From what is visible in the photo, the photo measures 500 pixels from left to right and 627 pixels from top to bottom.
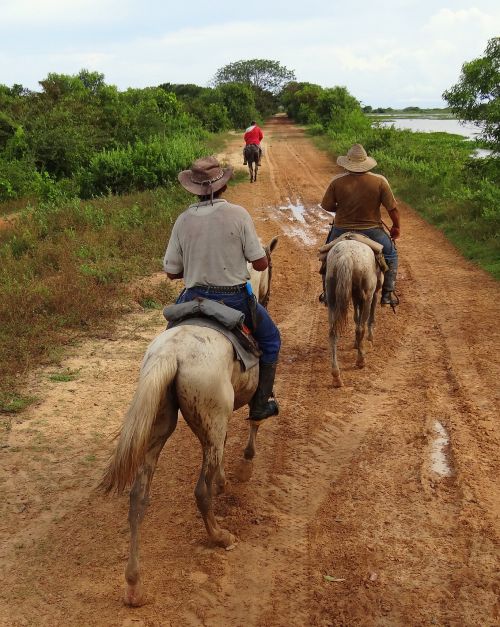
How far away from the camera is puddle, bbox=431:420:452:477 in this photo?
499cm

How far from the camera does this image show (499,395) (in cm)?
625

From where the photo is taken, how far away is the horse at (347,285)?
263 inches

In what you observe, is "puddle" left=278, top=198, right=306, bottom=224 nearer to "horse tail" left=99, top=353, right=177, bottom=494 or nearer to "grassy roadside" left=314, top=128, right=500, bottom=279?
"grassy roadside" left=314, top=128, right=500, bottom=279

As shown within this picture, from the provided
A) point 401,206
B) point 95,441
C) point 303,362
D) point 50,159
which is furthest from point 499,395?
point 50,159

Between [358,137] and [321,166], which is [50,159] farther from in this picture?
[358,137]

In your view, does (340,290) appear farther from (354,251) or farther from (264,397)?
(264,397)

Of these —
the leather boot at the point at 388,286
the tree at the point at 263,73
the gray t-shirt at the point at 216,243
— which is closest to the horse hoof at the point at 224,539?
the gray t-shirt at the point at 216,243

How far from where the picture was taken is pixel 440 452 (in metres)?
5.28

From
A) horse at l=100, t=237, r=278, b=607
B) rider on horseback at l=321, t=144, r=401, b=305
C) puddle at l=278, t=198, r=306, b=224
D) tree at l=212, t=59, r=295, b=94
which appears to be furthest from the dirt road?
tree at l=212, t=59, r=295, b=94

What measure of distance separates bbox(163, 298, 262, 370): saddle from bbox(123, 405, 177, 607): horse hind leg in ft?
1.90

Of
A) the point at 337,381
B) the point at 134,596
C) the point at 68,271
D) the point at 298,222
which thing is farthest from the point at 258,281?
the point at 298,222

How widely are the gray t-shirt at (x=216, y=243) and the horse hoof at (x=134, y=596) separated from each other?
75.4 inches

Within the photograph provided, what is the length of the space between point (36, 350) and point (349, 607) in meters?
4.91

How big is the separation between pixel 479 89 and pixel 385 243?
9792 millimetres
